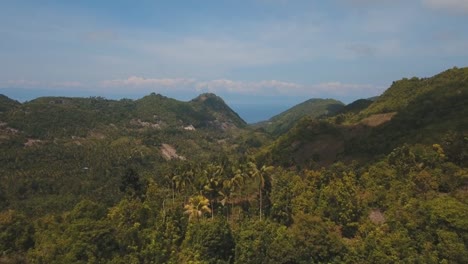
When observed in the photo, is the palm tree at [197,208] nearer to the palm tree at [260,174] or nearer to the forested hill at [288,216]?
the forested hill at [288,216]

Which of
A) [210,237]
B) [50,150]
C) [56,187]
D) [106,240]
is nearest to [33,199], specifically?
[56,187]

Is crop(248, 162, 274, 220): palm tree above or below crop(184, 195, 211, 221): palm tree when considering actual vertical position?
above

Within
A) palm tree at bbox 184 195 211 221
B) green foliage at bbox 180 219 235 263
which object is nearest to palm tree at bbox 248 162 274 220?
palm tree at bbox 184 195 211 221

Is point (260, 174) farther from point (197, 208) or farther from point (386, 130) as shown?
point (386, 130)

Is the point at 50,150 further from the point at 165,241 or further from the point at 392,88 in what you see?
the point at 392,88

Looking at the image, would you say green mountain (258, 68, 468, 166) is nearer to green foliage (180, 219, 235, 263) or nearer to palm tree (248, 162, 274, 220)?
palm tree (248, 162, 274, 220)
